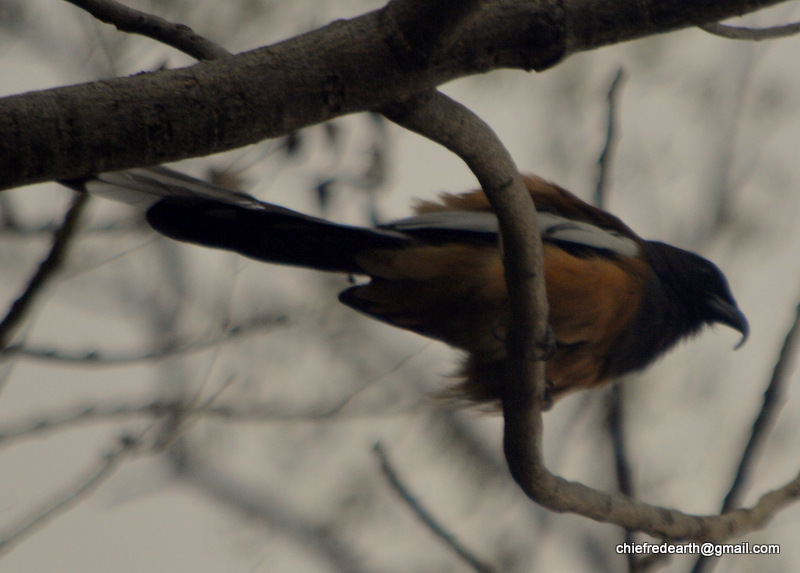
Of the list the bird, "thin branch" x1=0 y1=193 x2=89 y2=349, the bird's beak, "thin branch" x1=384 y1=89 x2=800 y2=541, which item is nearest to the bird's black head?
the bird's beak

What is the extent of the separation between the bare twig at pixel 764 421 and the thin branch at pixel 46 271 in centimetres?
241

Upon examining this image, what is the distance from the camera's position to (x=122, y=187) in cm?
280

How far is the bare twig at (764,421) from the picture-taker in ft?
7.53

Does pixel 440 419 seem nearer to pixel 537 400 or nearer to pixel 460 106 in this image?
pixel 537 400

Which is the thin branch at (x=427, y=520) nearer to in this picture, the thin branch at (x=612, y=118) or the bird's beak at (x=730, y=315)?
the thin branch at (x=612, y=118)

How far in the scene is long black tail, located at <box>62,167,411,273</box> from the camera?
2878mm

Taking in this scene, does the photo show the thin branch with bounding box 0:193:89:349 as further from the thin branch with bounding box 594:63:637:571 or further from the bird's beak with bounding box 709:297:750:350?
the bird's beak with bounding box 709:297:750:350

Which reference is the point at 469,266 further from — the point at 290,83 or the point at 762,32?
the point at 290,83

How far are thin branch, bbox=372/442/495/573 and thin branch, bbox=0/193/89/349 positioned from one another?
1.36m

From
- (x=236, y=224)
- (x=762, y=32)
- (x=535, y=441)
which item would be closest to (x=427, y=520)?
(x=535, y=441)

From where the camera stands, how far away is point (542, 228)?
12.2ft

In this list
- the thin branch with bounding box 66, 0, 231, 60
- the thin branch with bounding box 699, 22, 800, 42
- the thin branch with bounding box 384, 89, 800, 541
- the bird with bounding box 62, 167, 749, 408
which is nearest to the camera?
the thin branch with bounding box 66, 0, 231, 60

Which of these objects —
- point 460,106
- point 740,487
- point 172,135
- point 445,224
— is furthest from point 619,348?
point 172,135

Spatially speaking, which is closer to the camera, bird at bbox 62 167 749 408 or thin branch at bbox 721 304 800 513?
thin branch at bbox 721 304 800 513
